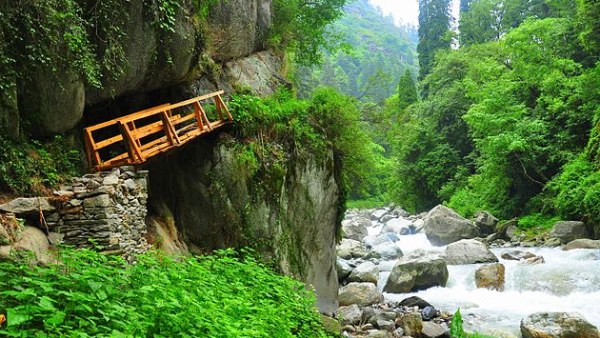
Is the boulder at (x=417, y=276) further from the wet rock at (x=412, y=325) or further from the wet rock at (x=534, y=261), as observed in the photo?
the wet rock at (x=412, y=325)

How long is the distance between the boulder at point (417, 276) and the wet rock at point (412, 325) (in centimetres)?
395

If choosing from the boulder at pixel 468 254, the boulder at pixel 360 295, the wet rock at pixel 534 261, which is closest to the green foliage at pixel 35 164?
the boulder at pixel 360 295

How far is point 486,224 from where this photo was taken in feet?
86.1

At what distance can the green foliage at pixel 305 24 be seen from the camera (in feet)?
59.4

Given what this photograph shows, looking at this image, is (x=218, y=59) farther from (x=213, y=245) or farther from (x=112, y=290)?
(x=112, y=290)

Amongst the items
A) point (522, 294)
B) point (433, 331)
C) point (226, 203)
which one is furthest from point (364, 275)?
point (226, 203)

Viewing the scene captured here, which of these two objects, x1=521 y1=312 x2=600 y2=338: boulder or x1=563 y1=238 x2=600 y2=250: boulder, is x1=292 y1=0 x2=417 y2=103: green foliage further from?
x1=521 y1=312 x2=600 y2=338: boulder

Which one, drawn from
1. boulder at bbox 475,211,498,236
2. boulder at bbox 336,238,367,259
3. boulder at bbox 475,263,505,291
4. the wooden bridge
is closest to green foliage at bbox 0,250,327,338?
the wooden bridge

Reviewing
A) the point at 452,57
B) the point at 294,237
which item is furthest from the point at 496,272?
the point at 452,57

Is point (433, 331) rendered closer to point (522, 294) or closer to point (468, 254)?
point (522, 294)

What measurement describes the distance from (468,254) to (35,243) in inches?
638

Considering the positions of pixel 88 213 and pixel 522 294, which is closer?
pixel 88 213

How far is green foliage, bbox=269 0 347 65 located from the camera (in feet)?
59.4

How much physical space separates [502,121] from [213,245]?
20982 mm
